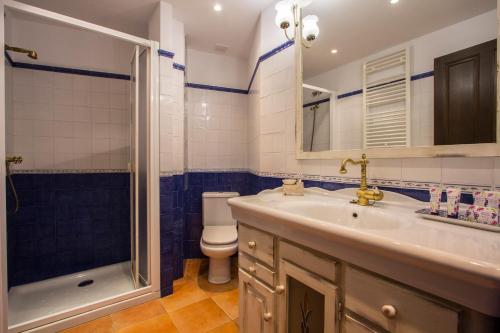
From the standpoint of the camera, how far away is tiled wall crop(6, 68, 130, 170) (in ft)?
6.43

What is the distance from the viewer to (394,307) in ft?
1.91

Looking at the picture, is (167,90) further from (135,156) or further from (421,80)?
(421,80)

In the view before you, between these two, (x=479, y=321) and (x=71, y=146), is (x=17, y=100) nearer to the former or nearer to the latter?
(x=71, y=146)

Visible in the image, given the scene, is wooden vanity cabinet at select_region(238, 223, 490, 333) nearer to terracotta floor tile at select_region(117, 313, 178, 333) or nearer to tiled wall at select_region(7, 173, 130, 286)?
terracotta floor tile at select_region(117, 313, 178, 333)

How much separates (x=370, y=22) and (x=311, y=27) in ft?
1.25

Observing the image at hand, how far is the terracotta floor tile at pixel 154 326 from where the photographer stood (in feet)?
4.78

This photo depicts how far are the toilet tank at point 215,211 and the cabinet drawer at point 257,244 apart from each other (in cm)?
119

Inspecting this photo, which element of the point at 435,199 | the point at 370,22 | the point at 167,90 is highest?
the point at 370,22

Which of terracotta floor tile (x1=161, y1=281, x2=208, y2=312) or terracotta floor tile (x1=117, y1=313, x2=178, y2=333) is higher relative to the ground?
terracotta floor tile (x1=117, y1=313, x2=178, y2=333)

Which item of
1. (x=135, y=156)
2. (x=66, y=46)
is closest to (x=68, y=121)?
(x=66, y=46)

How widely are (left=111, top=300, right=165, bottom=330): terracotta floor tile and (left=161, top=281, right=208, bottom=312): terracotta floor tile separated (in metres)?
0.06

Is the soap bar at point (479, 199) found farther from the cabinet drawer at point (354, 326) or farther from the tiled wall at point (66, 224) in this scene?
the tiled wall at point (66, 224)

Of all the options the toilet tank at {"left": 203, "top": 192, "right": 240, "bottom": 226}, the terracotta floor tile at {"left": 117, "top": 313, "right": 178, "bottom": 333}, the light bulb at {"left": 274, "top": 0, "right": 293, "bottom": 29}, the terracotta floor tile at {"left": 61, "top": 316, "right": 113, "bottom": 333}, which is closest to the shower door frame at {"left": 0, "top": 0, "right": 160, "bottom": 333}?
the terracotta floor tile at {"left": 61, "top": 316, "right": 113, "bottom": 333}

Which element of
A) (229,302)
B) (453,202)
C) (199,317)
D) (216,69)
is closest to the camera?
(453,202)
